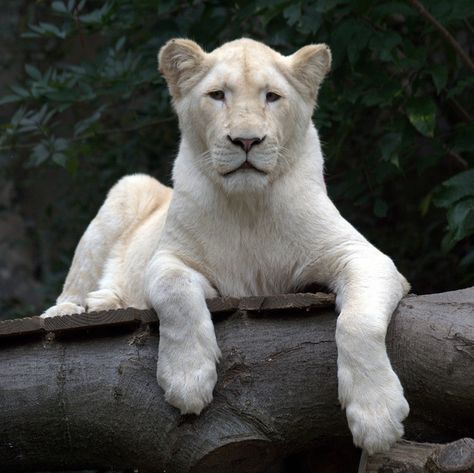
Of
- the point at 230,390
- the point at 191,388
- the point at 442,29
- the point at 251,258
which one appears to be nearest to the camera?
the point at 191,388

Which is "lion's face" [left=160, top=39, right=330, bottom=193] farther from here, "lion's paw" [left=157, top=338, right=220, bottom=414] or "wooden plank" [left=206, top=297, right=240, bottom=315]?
"lion's paw" [left=157, top=338, right=220, bottom=414]

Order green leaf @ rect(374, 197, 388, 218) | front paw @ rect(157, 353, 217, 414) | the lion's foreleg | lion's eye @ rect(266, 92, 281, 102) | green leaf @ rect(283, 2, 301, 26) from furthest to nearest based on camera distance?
green leaf @ rect(374, 197, 388, 218)
green leaf @ rect(283, 2, 301, 26)
lion's eye @ rect(266, 92, 281, 102)
front paw @ rect(157, 353, 217, 414)
the lion's foreleg

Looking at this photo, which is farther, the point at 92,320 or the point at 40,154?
the point at 40,154

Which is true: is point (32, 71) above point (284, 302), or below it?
above

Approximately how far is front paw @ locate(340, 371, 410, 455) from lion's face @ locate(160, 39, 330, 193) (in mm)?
1049

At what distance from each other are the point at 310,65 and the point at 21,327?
5.38ft

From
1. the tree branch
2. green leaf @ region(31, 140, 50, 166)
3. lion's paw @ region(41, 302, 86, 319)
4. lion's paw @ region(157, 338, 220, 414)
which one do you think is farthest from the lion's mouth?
green leaf @ region(31, 140, 50, 166)

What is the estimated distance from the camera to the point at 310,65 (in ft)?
15.2

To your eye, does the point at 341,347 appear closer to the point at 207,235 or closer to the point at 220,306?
the point at 220,306

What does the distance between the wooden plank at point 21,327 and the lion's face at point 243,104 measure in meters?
0.92

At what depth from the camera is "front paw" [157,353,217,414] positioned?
12.6 feet

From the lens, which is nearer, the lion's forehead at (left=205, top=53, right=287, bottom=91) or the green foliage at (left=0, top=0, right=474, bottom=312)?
the lion's forehead at (left=205, top=53, right=287, bottom=91)

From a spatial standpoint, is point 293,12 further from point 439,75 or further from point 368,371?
point 368,371


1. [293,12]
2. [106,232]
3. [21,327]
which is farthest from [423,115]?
[21,327]
